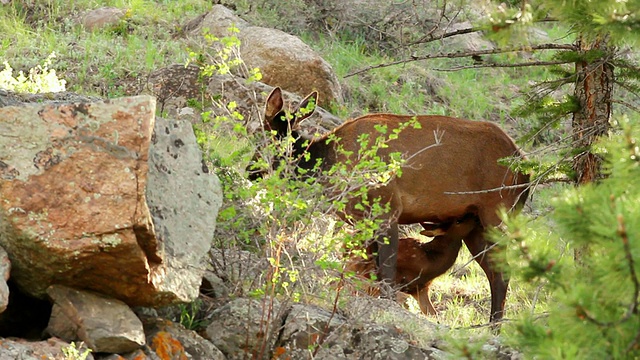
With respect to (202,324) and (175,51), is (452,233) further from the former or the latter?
(175,51)

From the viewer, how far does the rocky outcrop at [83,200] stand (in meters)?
6.04

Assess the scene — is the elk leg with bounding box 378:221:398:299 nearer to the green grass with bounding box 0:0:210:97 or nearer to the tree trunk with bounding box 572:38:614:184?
the tree trunk with bounding box 572:38:614:184

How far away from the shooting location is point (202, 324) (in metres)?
7.30

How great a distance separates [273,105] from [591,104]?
2725 millimetres

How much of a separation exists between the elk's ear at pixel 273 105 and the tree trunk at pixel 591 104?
2560 mm

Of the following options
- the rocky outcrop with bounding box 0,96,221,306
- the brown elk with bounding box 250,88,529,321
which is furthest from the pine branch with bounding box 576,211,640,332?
the brown elk with bounding box 250,88,529,321

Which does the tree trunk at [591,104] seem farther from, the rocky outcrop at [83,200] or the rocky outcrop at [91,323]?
the rocky outcrop at [91,323]

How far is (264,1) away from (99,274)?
47.8 feet

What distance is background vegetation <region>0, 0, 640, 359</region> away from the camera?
13.1 feet

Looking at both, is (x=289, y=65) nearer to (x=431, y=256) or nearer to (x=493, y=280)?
(x=431, y=256)

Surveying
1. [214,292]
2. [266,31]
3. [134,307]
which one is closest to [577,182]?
[214,292]

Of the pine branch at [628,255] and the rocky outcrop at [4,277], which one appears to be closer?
the pine branch at [628,255]

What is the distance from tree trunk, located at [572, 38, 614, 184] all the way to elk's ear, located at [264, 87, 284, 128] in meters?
2.56

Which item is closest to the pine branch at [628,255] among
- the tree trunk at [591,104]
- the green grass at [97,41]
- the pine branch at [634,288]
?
the pine branch at [634,288]
